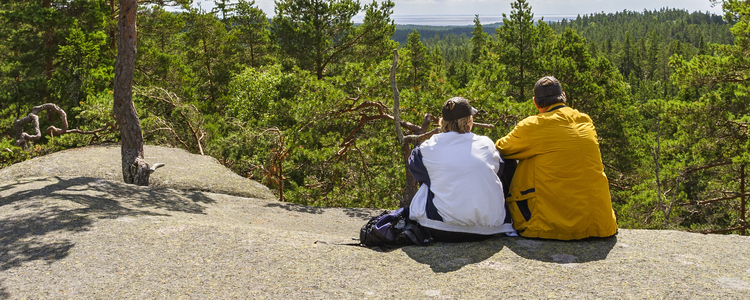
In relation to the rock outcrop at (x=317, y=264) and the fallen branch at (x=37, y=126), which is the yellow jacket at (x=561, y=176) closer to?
the rock outcrop at (x=317, y=264)

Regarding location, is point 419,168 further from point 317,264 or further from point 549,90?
point 549,90

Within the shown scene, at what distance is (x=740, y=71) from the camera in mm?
12945

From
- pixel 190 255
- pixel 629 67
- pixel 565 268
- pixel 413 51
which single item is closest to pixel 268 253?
pixel 190 255

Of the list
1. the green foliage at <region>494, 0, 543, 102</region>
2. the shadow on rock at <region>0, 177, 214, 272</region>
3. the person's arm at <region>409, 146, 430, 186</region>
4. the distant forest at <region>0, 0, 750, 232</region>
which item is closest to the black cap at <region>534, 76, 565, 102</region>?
the person's arm at <region>409, 146, 430, 186</region>

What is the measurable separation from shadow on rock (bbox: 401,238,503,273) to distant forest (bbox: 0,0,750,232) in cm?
289

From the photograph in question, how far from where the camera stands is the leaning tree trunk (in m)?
7.27

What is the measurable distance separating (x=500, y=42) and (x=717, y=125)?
11.4 meters

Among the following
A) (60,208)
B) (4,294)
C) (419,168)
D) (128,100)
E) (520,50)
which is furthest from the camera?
(520,50)

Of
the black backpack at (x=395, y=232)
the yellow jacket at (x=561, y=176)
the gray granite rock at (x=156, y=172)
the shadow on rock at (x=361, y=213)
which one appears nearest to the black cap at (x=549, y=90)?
the yellow jacket at (x=561, y=176)

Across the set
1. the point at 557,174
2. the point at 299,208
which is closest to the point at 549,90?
the point at 557,174

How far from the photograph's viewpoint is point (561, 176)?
13.5 ft

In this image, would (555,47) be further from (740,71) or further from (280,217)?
(280,217)

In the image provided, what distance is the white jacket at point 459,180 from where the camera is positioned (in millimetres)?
4023

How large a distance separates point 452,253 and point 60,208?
177 inches
